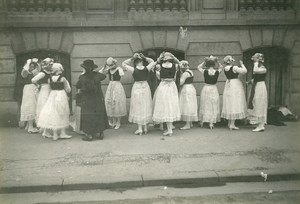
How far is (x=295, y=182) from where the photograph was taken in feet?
26.7

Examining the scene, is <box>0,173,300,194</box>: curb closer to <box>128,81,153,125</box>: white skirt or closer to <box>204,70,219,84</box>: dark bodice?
<box>128,81,153,125</box>: white skirt

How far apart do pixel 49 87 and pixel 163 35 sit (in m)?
3.98

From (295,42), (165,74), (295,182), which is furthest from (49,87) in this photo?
Answer: (295,42)

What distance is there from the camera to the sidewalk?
8039 millimetres

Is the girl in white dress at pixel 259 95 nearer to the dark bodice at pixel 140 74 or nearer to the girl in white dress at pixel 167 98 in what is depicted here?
the girl in white dress at pixel 167 98

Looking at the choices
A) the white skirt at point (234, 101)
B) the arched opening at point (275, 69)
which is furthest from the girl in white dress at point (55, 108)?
the arched opening at point (275, 69)

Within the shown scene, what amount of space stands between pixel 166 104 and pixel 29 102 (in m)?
3.86

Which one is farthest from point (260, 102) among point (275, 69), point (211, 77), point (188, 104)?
point (275, 69)

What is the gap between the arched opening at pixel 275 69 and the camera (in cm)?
1364

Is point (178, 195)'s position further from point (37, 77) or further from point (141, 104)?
point (37, 77)

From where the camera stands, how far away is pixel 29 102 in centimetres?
1190

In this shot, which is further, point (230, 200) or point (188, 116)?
point (188, 116)

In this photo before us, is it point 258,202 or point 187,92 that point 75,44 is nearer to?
point 187,92

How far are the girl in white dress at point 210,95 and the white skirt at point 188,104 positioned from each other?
A: 11.8 inches
